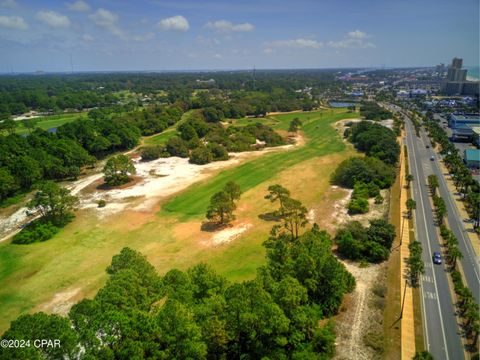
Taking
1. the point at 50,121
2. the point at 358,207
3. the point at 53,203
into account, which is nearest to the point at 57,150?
the point at 53,203

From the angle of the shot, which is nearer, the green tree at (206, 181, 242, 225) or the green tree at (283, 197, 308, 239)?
the green tree at (283, 197, 308, 239)

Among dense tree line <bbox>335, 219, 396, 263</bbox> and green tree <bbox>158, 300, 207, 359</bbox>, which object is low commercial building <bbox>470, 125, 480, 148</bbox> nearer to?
dense tree line <bbox>335, 219, 396, 263</bbox>

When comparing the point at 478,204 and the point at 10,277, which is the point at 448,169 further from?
the point at 10,277

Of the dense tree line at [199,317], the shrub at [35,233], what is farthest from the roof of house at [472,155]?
the shrub at [35,233]

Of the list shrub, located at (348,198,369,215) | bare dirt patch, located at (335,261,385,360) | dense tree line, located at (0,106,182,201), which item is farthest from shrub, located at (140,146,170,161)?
bare dirt patch, located at (335,261,385,360)

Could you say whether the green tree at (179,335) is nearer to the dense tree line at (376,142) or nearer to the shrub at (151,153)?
the dense tree line at (376,142)

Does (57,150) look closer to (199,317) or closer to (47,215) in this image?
(47,215)

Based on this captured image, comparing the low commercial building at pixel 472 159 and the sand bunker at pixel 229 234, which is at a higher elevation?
the low commercial building at pixel 472 159
